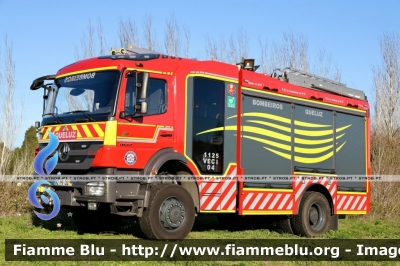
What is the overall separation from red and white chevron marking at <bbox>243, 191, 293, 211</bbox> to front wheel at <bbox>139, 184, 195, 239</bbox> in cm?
170

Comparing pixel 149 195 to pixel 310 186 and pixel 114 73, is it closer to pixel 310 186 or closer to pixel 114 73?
pixel 114 73

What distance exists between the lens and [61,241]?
888 cm

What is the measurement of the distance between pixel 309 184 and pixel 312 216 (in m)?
0.75

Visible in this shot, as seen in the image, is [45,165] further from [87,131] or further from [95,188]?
[95,188]

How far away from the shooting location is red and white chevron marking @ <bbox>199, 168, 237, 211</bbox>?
A: 391 inches

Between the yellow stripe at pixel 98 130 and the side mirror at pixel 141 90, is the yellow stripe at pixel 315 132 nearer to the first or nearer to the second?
the side mirror at pixel 141 90

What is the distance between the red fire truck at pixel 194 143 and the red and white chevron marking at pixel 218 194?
21 mm

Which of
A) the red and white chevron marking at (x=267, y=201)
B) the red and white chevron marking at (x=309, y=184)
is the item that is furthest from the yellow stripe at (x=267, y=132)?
the red and white chevron marking at (x=267, y=201)

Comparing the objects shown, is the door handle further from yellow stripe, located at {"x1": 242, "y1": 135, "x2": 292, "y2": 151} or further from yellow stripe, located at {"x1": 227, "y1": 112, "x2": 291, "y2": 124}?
yellow stripe, located at {"x1": 242, "y1": 135, "x2": 292, "y2": 151}

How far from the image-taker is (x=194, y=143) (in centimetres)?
980

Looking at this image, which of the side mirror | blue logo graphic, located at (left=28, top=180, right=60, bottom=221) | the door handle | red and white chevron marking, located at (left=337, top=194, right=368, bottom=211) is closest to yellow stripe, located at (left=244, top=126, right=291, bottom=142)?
the door handle

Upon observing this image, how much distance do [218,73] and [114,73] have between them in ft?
7.15

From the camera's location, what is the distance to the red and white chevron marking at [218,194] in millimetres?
9938

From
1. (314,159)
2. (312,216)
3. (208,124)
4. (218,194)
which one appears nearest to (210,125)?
(208,124)
